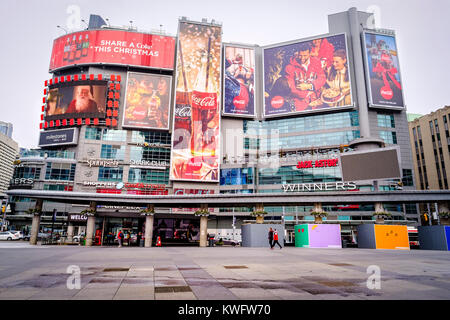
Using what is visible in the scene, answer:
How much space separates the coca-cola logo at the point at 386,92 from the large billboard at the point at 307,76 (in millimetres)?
9090

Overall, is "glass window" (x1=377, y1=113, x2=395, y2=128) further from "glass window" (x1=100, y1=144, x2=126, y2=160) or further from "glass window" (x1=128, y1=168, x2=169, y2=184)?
"glass window" (x1=100, y1=144, x2=126, y2=160)

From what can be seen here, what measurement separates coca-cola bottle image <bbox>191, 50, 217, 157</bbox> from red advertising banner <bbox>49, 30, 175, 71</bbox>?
10348 mm

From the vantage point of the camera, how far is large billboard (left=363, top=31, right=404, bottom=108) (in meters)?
78.4

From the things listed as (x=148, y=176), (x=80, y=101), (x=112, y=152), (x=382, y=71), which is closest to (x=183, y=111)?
(x=148, y=176)

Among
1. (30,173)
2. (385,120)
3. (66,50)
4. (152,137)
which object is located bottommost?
(30,173)

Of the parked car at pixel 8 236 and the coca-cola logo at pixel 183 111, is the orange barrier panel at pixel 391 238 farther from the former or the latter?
the parked car at pixel 8 236

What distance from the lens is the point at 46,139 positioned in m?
76.9

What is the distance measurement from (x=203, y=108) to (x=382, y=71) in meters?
49.3

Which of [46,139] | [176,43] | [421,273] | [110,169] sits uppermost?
[176,43]

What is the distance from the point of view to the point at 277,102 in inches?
3278

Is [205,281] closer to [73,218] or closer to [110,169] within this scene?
[73,218]

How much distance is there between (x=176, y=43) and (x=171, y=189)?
1662 inches

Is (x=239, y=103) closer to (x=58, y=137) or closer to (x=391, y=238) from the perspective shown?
(x=58, y=137)
